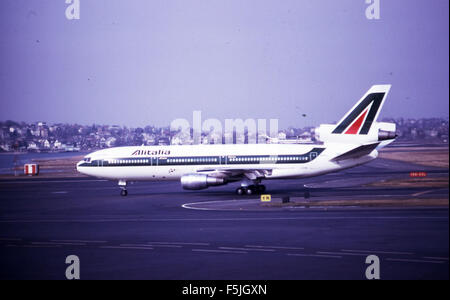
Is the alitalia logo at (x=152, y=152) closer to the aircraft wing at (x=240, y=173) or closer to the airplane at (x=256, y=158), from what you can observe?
the airplane at (x=256, y=158)

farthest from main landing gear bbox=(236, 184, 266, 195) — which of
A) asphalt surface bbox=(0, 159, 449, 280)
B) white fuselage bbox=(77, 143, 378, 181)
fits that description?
asphalt surface bbox=(0, 159, 449, 280)

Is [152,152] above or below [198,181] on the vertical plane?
above

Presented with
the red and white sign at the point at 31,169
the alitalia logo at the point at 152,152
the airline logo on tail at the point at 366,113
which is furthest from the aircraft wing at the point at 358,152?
the red and white sign at the point at 31,169

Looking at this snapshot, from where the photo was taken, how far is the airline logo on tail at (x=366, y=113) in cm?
3872

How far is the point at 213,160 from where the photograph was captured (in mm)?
44031

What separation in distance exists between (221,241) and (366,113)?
69.6 feet

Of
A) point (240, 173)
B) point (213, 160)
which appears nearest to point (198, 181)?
point (213, 160)
